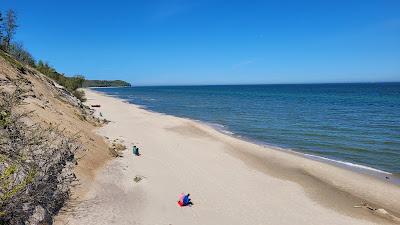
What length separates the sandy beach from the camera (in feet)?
42.1

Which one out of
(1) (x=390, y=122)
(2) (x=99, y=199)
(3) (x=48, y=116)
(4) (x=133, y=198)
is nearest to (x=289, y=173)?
(4) (x=133, y=198)

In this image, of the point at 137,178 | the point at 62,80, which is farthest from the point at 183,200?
the point at 62,80

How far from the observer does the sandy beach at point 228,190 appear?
42.1ft

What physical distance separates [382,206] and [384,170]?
20.9 ft

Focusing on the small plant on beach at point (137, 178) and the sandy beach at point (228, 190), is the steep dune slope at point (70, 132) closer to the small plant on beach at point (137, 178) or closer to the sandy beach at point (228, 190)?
the sandy beach at point (228, 190)

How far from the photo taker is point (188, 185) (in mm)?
16188

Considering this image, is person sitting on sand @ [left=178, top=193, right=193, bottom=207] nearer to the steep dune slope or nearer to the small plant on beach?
the small plant on beach

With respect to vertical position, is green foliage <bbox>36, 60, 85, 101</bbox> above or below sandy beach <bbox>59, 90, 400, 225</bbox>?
above

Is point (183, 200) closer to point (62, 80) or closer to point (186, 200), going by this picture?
point (186, 200)

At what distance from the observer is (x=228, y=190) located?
51.7 feet

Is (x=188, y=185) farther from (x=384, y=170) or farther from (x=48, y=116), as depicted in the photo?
(x=384, y=170)

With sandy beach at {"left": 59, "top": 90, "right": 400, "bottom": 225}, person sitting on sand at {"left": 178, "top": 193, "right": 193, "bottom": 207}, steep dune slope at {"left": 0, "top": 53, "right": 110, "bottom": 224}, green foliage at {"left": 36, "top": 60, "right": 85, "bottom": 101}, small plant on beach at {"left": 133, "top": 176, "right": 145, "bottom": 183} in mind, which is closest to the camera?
sandy beach at {"left": 59, "top": 90, "right": 400, "bottom": 225}

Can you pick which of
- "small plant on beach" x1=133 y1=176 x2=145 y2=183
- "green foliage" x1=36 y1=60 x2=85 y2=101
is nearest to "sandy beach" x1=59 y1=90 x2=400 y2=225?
"small plant on beach" x1=133 y1=176 x2=145 y2=183

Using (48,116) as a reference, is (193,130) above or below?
below
